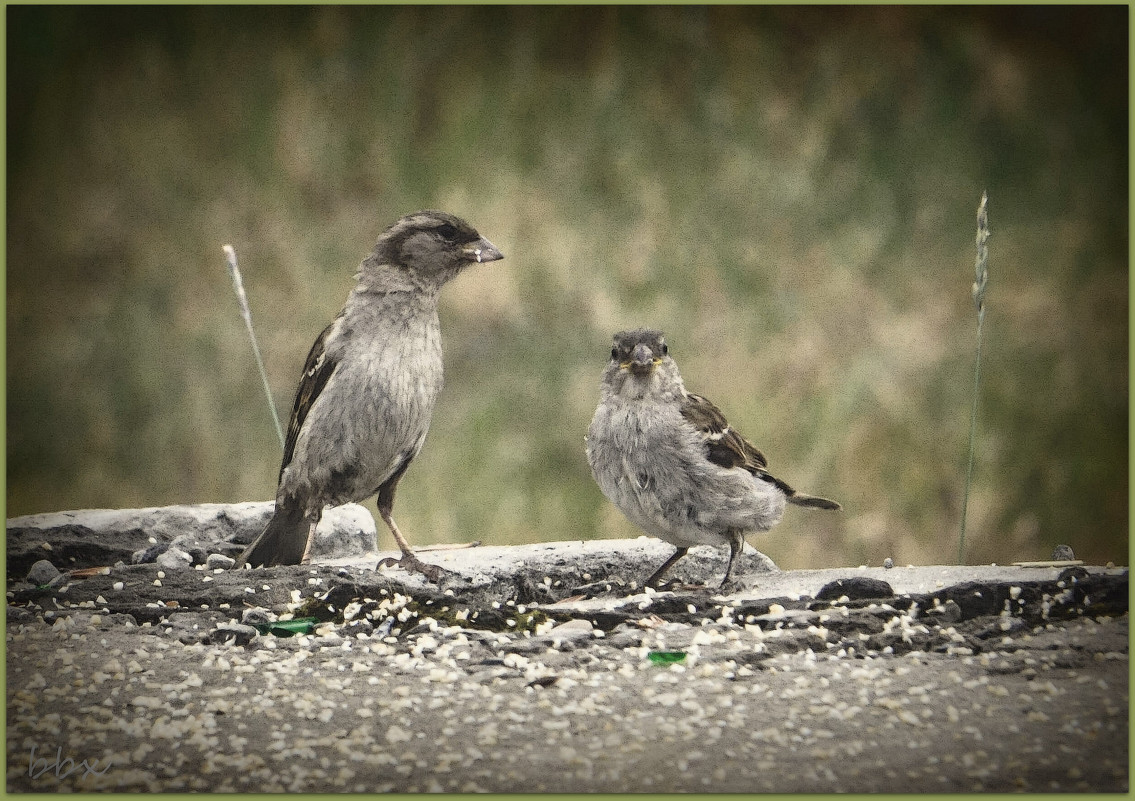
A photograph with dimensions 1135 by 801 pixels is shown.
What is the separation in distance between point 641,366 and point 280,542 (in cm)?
132

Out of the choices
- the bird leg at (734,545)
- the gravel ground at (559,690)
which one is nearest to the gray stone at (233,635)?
the gravel ground at (559,690)

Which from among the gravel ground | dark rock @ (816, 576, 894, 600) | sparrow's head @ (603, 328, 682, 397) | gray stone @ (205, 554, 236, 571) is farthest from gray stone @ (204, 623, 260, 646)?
dark rock @ (816, 576, 894, 600)

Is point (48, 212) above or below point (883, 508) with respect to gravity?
above

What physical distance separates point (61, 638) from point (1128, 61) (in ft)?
11.4

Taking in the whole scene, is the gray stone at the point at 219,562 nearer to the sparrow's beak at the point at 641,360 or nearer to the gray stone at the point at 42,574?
the gray stone at the point at 42,574

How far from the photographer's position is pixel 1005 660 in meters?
2.86

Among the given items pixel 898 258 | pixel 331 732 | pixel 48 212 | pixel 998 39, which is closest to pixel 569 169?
pixel 898 258

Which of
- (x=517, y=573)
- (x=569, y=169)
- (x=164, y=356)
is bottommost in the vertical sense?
(x=517, y=573)

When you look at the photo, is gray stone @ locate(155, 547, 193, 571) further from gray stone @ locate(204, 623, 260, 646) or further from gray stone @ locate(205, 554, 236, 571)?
gray stone @ locate(204, 623, 260, 646)

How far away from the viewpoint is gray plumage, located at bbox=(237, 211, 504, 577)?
3.39 metres

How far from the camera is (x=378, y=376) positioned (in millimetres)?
3387

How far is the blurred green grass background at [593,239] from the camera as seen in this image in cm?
338

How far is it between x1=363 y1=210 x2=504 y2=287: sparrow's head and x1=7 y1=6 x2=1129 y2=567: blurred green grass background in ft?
1.22

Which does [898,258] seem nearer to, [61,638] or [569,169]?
[569,169]
